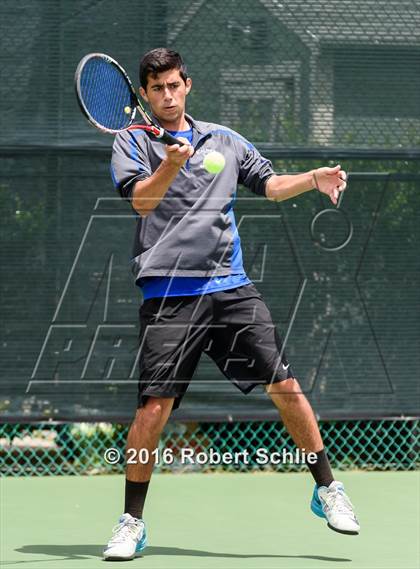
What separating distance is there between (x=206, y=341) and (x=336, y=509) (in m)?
0.66

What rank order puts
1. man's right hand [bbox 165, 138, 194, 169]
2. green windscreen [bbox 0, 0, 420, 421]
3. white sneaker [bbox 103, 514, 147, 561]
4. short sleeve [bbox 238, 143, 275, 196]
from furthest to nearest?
green windscreen [bbox 0, 0, 420, 421] → short sleeve [bbox 238, 143, 275, 196] → white sneaker [bbox 103, 514, 147, 561] → man's right hand [bbox 165, 138, 194, 169]

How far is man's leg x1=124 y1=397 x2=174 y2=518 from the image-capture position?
3.73 m

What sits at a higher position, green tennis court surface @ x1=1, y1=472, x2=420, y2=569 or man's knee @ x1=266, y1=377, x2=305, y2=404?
man's knee @ x1=266, y1=377, x2=305, y2=404

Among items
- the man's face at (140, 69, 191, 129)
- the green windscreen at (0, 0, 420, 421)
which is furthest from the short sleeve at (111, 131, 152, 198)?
the green windscreen at (0, 0, 420, 421)

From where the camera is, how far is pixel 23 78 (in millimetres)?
5297

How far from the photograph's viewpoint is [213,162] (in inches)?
148

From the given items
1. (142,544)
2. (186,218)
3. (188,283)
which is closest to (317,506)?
(142,544)

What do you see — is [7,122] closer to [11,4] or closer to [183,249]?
[11,4]

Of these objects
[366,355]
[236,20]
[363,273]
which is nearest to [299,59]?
[236,20]

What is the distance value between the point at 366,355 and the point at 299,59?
53.6 inches

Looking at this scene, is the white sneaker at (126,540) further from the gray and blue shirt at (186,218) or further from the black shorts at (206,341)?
the gray and blue shirt at (186,218)

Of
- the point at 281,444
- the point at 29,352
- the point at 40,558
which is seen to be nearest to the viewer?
the point at 40,558

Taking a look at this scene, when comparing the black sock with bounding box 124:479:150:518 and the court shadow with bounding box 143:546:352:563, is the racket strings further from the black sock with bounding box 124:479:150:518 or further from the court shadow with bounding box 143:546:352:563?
the court shadow with bounding box 143:546:352:563

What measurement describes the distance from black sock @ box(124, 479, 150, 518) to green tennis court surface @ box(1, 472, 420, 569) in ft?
0.49
